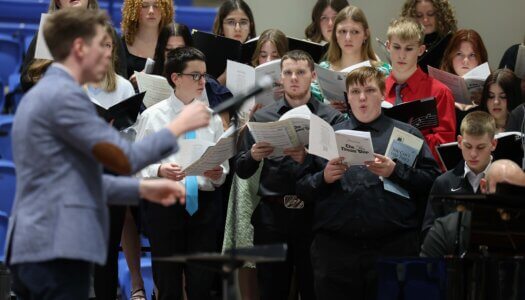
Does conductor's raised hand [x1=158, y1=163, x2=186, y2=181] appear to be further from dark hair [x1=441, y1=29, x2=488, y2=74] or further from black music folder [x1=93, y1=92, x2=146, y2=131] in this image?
dark hair [x1=441, y1=29, x2=488, y2=74]

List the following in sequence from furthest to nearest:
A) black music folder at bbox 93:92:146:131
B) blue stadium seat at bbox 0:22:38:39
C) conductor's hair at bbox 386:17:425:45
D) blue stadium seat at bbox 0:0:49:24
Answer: blue stadium seat at bbox 0:0:49:24, blue stadium seat at bbox 0:22:38:39, conductor's hair at bbox 386:17:425:45, black music folder at bbox 93:92:146:131

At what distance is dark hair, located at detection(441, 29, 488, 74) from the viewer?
655 centimetres

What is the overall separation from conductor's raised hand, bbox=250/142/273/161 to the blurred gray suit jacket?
1.93 metres

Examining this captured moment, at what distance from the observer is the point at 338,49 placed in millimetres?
6340

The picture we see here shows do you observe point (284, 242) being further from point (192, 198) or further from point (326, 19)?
point (326, 19)

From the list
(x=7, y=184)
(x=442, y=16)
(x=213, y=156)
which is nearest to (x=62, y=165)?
(x=213, y=156)

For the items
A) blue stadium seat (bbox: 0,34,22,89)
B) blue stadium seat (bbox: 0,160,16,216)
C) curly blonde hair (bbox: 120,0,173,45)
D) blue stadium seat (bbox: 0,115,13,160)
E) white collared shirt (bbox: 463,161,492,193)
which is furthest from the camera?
blue stadium seat (bbox: 0,34,22,89)

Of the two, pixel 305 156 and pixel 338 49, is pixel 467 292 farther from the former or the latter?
pixel 338 49

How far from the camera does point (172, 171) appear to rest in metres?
5.34

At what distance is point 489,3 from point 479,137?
367 centimetres

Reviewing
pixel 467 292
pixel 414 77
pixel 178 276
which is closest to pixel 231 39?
pixel 414 77

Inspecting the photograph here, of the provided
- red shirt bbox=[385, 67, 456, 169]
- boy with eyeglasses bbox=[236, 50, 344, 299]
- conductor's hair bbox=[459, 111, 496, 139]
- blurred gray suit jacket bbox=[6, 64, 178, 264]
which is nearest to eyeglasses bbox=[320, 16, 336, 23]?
red shirt bbox=[385, 67, 456, 169]

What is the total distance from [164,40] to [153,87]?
16.9 inches

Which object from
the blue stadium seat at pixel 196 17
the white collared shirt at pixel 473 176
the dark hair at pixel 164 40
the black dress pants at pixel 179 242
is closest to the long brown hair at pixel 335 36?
the dark hair at pixel 164 40
